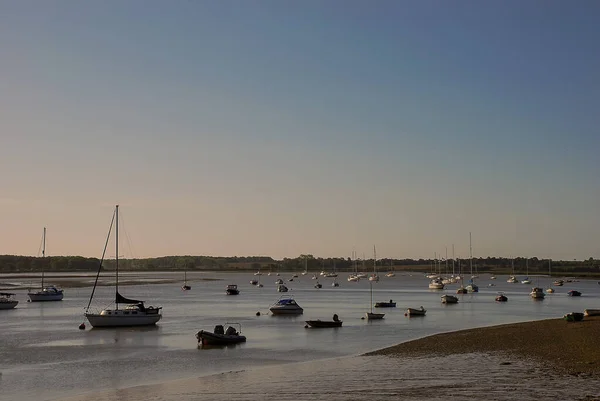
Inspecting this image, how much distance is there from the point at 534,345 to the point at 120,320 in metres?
40.2

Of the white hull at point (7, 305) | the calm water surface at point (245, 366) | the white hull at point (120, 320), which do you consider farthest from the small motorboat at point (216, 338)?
the white hull at point (7, 305)

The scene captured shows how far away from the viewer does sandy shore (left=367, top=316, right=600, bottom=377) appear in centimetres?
3674

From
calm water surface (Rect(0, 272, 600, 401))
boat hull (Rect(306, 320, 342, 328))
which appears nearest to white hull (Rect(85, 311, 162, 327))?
calm water surface (Rect(0, 272, 600, 401))

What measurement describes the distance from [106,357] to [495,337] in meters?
27.9

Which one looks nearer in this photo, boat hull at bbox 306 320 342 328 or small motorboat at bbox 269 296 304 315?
boat hull at bbox 306 320 342 328

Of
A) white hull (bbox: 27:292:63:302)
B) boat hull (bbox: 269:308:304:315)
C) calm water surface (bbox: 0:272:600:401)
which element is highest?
white hull (bbox: 27:292:63:302)

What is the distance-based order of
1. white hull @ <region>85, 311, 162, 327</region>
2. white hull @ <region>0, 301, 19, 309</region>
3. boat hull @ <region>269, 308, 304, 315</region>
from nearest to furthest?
white hull @ <region>85, 311, 162, 327</region>
boat hull @ <region>269, 308, 304, 315</region>
white hull @ <region>0, 301, 19, 309</region>

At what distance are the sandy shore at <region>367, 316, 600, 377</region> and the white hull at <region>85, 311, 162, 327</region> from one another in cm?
2927

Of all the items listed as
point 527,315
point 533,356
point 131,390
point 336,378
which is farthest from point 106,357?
point 527,315

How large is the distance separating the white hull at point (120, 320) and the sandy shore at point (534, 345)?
96.0ft

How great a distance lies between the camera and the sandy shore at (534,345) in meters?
36.7

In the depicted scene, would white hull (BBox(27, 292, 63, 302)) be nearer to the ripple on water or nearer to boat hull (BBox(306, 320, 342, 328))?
boat hull (BBox(306, 320, 342, 328))

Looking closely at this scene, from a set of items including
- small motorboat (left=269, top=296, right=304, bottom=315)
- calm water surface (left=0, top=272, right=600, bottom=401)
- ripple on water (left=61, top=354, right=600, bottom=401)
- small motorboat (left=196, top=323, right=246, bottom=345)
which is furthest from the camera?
small motorboat (left=269, top=296, right=304, bottom=315)

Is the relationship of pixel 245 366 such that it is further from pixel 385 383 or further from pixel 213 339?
pixel 213 339
